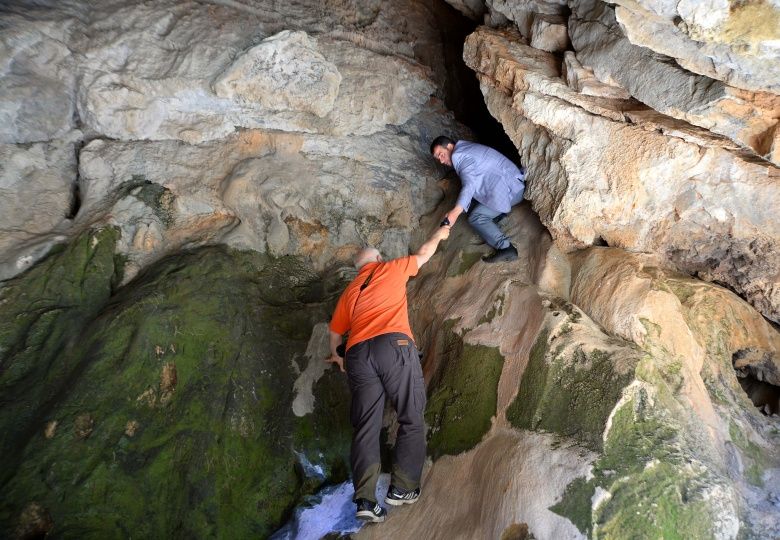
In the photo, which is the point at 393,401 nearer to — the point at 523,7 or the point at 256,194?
the point at 256,194

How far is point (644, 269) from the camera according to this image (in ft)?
12.8

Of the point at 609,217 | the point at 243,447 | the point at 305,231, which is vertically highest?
the point at 609,217

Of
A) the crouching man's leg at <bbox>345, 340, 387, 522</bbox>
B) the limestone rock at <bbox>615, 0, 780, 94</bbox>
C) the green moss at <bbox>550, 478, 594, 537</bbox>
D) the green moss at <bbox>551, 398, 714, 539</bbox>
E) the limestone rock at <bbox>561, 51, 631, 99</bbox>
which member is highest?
the limestone rock at <bbox>615, 0, 780, 94</bbox>

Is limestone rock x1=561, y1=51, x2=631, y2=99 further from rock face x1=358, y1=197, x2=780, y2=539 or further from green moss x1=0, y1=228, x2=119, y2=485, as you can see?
green moss x1=0, y1=228, x2=119, y2=485

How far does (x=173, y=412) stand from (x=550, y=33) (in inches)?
173

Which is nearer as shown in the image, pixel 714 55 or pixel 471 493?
pixel 714 55

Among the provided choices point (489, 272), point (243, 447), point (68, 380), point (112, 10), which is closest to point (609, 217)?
point (489, 272)

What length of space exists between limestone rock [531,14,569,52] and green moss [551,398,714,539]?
3188 millimetres

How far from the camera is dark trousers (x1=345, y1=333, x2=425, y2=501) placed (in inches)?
135

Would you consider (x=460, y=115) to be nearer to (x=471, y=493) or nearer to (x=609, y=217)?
(x=609, y=217)

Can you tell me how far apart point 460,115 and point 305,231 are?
105 inches

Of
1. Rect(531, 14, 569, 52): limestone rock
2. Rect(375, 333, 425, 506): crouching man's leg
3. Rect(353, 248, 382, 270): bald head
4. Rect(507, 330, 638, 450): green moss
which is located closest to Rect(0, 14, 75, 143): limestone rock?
Rect(353, 248, 382, 270): bald head

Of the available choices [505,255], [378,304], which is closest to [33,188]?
[378,304]

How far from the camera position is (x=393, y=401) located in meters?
3.53
